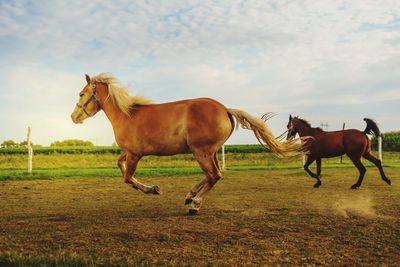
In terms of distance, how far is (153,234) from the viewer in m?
4.90

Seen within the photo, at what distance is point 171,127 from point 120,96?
1.26m

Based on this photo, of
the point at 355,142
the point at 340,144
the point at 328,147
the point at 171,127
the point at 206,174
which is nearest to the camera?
the point at 206,174

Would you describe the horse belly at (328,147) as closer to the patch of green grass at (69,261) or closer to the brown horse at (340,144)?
the brown horse at (340,144)

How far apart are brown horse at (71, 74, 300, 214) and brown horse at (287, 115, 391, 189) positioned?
191 inches

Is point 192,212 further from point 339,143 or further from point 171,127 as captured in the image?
point 339,143

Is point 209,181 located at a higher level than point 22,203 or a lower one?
higher

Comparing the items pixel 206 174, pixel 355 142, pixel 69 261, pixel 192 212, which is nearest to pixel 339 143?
pixel 355 142

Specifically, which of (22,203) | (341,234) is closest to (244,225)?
(341,234)

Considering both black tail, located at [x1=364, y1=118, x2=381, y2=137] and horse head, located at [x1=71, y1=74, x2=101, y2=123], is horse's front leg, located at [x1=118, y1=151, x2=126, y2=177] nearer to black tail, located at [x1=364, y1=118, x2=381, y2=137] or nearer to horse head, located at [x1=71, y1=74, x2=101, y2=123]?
horse head, located at [x1=71, y1=74, x2=101, y2=123]

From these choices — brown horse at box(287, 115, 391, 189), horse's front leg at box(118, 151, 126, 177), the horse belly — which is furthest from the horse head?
the horse belly

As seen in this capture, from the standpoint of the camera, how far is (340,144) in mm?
11703

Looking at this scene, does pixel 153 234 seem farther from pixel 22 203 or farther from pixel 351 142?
pixel 351 142

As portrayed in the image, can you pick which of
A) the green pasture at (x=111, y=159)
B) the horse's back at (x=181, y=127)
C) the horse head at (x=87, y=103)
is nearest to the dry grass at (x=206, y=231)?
the horse's back at (x=181, y=127)

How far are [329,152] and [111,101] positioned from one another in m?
7.15
